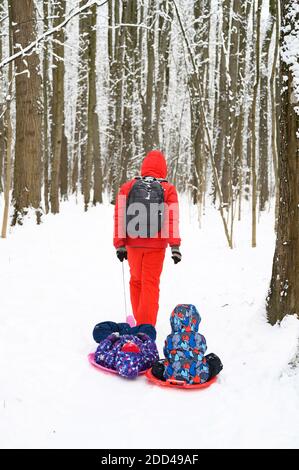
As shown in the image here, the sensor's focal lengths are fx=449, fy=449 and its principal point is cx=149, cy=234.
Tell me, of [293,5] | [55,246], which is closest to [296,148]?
[293,5]

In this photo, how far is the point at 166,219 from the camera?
14.4ft

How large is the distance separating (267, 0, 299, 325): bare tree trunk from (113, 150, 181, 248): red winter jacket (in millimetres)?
1013

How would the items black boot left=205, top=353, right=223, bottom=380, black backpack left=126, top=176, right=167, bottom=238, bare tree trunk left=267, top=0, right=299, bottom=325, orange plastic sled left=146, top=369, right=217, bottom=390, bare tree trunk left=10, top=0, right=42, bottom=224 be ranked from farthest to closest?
bare tree trunk left=10, top=0, right=42, bottom=224 → black backpack left=126, top=176, right=167, bottom=238 → bare tree trunk left=267, top=0, right=299, bottom=325 → black boot left=205, top=353, right=223, bottom=380 → orange plastic sled left=146, top=369, right=217, bottom=390

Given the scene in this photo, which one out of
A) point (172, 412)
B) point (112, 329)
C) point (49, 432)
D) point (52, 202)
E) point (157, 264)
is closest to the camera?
point (49, 432)

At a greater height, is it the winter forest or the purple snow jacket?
the winter forest

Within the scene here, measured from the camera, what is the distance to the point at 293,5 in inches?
139

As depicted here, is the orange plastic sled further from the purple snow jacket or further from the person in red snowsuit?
the person in red snowsuit

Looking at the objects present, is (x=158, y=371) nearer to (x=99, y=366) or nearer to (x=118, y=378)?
(x=118, y=378)

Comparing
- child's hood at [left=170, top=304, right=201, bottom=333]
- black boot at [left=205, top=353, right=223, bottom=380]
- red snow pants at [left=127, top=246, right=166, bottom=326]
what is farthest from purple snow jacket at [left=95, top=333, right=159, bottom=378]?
red snow pants at [left=127, top=246, right=166, bottom=326]

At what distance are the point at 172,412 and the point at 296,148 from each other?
221 cm

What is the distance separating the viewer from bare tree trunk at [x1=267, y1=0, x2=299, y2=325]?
3580 millimetres

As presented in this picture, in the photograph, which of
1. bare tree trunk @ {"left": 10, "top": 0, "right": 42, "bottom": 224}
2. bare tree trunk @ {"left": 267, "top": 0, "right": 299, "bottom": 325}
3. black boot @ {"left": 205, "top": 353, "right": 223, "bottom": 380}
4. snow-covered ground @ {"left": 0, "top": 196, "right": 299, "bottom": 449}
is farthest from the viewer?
bare tree trunk @ {"left": 10, "top": 0, "right": 42, "bottom": 224}

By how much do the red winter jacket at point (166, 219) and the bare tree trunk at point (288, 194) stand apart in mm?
1013

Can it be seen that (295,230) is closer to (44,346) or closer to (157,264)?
(157,264)
